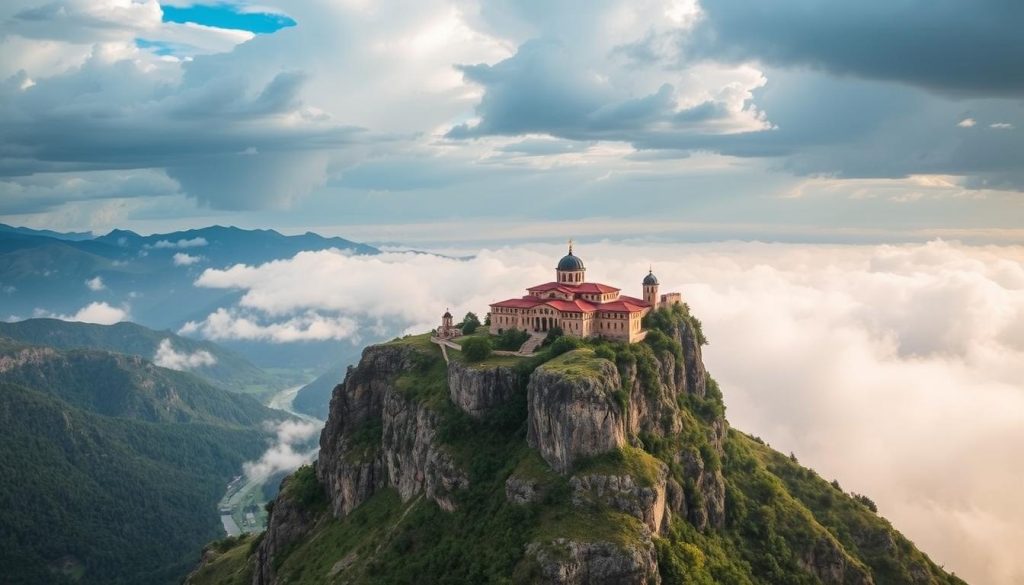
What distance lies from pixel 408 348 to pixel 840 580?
9888 cm

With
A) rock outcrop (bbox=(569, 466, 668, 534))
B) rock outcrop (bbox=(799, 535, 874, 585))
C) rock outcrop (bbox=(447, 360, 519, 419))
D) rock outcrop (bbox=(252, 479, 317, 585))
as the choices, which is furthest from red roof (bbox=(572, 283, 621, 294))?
rock outcrop (bbox=(252, 479, 317, 585))

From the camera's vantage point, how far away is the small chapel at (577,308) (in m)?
162

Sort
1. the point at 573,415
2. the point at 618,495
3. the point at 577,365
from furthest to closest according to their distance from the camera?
1. the point at 577,365
2. the point at 573,415
3. the point at 618,495

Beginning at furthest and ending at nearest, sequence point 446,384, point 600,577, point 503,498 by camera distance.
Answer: point 446,384, point 503,498, point 600,577

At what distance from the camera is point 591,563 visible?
115 m

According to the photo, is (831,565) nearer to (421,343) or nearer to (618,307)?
(618,307)

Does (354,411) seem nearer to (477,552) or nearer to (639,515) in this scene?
(477,552)

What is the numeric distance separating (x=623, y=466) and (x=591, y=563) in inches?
728

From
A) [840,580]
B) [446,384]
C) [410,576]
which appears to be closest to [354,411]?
[446,384]

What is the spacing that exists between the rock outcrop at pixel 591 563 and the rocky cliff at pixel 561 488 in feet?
0.66

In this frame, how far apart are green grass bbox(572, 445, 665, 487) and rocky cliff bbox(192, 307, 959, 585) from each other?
30 centimetres

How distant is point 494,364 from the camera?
153 meters

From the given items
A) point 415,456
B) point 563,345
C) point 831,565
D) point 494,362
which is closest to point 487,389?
point 494,362

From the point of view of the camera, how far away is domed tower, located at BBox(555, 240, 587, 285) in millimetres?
182500
